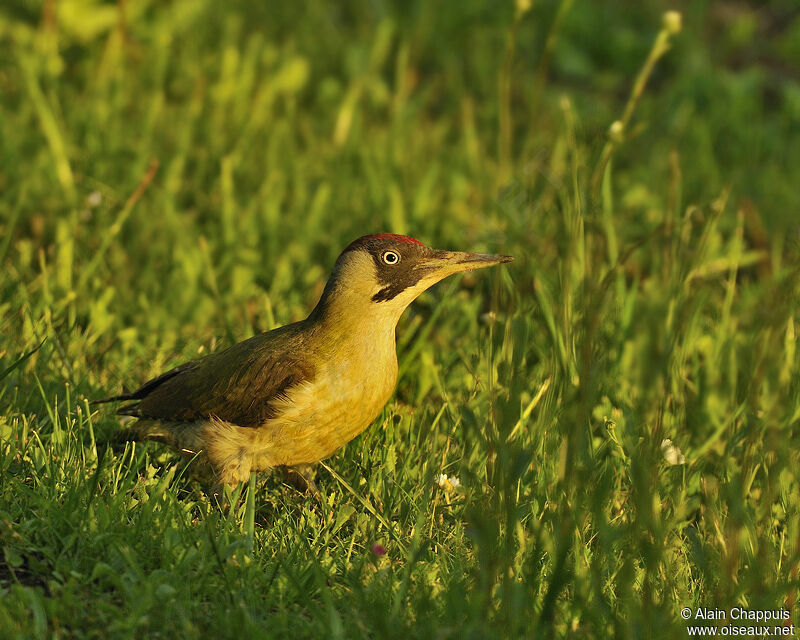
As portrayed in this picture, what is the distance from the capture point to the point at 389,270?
14.2ft

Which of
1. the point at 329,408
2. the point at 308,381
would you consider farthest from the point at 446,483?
the point at 308,381

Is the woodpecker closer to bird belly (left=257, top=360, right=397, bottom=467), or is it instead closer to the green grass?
bird belly (left=257, top=360, right=397, bottom=467)

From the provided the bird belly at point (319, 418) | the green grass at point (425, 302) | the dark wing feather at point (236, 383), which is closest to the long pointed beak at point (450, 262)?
the green grass at point (425, 302)

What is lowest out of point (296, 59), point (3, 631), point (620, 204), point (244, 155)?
point (3, 631)

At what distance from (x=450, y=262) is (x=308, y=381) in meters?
0.78

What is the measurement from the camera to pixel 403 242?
14.2 ft

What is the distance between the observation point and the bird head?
170 inches

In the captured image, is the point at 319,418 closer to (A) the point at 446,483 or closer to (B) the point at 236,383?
(B) the point at 236,383

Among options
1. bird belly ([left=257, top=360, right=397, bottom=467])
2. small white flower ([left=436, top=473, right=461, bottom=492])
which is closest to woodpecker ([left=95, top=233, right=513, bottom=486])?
bird belly ([left=257, top=360, right=397, bottom=467])

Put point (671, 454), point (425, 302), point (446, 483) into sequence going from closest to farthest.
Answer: point (446, 483)
point (671, 454)
point (425, 302)

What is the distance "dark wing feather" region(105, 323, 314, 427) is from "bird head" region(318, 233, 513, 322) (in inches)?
12.1

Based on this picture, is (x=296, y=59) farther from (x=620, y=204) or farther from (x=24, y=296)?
(x=24, y=296)

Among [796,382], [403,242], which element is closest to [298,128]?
[403,242]

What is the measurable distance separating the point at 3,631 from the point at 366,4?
746 cm
